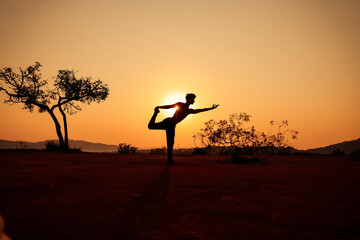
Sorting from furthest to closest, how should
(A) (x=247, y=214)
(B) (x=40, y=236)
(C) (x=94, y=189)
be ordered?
1. (C) (x=94, y=189)
2. (A) (x=247, y=214)
3. (B) (x=40, y=236)

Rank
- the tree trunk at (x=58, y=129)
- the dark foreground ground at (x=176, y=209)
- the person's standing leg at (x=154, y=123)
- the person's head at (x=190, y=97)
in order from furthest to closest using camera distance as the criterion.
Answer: the tree trunk at (x=58, y=129), the person's head at (x=190, y=97), the person's standing leg at (x=154, y=123), the dark foreground ground at (x=176, y=209)

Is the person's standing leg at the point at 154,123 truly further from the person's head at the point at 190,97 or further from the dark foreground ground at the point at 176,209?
the dark foreground ground at the point at 176,209

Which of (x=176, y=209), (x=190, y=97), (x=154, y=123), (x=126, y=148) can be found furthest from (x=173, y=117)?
(x=126, y=148)

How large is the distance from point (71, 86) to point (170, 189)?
71.5 feet

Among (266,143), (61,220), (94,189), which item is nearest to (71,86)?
(266,143)

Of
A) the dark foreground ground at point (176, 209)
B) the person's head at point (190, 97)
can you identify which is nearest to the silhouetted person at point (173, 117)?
the person's head at point (190, 97)

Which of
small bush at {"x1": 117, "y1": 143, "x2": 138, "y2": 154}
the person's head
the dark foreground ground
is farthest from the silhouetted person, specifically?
small bush at {"x1": 117, "y1": 143, "x2": 138, "y2": 154}

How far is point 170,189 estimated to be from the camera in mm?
5055

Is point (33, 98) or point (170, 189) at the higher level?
point (33, 98)

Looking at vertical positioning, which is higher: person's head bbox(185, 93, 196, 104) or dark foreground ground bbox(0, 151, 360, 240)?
person's head bbox(185, 93, 196, 104)

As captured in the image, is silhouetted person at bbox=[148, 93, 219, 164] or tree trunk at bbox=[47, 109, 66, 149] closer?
silhouetted person at bbox=[148, 93, 219, 164]

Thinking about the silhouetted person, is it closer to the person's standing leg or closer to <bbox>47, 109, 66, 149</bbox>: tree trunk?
the person's standing leg

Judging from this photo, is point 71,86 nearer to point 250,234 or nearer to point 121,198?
point 121,198

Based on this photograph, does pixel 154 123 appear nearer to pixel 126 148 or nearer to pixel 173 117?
pixel 173 117
